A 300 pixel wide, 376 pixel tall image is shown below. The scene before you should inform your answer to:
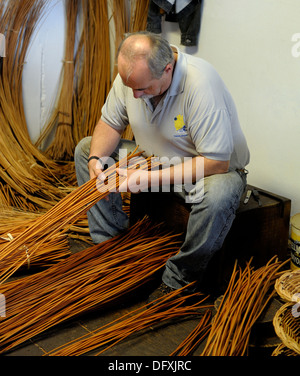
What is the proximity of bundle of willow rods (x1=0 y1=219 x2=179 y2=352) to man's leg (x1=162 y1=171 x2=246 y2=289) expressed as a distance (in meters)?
0.12

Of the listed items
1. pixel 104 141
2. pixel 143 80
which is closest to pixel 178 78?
pixel 143 80

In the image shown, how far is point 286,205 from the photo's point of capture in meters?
2.33

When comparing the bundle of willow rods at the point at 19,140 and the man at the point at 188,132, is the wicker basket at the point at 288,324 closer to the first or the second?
the man at the point at 188,132

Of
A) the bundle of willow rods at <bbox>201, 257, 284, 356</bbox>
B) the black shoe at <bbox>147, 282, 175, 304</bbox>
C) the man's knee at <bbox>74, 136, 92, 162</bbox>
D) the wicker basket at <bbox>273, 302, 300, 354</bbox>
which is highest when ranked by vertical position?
the man's knee at <bbox>74, 136, 92, 162</bbox>

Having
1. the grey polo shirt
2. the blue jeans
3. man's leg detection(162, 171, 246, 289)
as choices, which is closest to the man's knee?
the grey polo shirt

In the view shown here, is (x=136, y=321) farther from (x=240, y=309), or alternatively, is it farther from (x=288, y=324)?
(x=288, y=324)

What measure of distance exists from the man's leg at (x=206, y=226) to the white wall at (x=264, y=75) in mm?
524

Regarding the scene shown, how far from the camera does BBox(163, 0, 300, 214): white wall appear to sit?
8.02ft

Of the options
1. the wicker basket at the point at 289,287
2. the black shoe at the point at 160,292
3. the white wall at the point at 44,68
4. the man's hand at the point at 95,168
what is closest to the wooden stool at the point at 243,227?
the black shoe at the point at 160,292

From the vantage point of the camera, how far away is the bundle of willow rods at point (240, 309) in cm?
175

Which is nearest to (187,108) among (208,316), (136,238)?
(136,238)

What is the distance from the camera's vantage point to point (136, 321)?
193 cm

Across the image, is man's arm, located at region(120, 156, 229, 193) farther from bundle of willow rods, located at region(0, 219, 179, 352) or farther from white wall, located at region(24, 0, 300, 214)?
white wall, located at region(24, 0, 300, 214)
